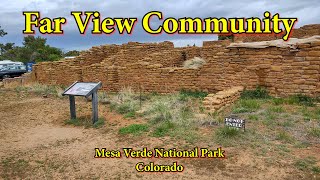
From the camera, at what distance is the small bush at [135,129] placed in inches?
257

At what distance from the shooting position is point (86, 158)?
17.3 feet

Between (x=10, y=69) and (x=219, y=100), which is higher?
(x=10, y=69)

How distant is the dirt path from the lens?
4.46 metres

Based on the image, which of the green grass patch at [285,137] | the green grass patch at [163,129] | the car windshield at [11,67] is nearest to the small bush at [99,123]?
the green grass patch at [163,129]

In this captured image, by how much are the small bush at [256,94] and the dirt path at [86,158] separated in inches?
140

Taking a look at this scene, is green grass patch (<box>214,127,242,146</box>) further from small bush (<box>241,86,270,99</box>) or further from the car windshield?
the car windshield

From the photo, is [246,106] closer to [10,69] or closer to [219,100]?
[219,100]

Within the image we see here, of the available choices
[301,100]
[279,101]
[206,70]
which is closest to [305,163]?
[279,101]

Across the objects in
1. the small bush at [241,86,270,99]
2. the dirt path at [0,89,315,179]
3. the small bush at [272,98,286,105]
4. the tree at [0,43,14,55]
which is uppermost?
the tree at [0,43,14,55]

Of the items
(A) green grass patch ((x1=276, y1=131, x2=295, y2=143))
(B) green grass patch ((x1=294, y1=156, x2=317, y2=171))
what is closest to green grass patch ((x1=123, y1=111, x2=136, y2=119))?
(A) green grass patch ((x1=276, y1=131, x2=295, y2=143))

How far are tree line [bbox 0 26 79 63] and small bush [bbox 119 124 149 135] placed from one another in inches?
1153

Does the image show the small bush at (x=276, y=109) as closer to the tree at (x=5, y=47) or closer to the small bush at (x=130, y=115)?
the small bush at (x=130, y=115)

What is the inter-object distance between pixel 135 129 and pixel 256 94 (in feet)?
13.5

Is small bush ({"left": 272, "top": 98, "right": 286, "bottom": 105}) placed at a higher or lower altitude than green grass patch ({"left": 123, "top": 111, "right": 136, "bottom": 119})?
higher
